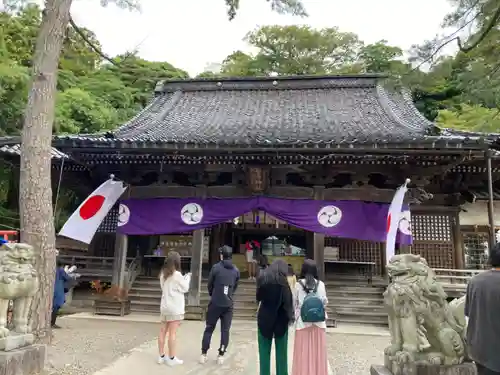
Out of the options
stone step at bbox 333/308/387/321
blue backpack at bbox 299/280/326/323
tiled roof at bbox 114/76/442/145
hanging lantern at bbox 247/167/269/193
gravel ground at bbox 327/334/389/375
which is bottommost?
gravel ground at bbox 327/334/389/375

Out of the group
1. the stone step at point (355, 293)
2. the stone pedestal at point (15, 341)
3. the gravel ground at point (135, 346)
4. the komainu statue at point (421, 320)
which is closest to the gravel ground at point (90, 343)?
the gravel ground at point (135, 346)

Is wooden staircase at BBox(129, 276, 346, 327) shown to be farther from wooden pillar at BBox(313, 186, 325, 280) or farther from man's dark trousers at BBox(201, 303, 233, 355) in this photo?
man's dark trousers at BBox(201, 303, 233, 355)

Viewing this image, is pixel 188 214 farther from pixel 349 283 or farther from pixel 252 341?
pixel 349 283

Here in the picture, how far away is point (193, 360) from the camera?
5.31 m

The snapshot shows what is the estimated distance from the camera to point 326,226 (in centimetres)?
895

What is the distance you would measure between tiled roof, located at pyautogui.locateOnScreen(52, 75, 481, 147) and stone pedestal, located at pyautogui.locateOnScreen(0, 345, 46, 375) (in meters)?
4.84

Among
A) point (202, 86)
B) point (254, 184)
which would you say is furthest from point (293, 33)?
point (254, 184)

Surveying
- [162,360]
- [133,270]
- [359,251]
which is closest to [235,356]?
[162,360]

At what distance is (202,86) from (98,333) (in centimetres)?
1038

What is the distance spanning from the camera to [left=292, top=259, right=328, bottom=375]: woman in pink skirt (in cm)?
417

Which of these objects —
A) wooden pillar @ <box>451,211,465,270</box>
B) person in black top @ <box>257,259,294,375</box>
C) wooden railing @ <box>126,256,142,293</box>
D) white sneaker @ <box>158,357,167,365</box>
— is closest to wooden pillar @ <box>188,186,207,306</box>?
wooden railing @ <box>126,256,142,293</box>

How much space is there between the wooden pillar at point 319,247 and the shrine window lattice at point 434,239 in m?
2.87

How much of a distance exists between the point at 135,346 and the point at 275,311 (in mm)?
3258

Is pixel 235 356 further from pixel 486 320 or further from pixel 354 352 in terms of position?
pixel 486 320
